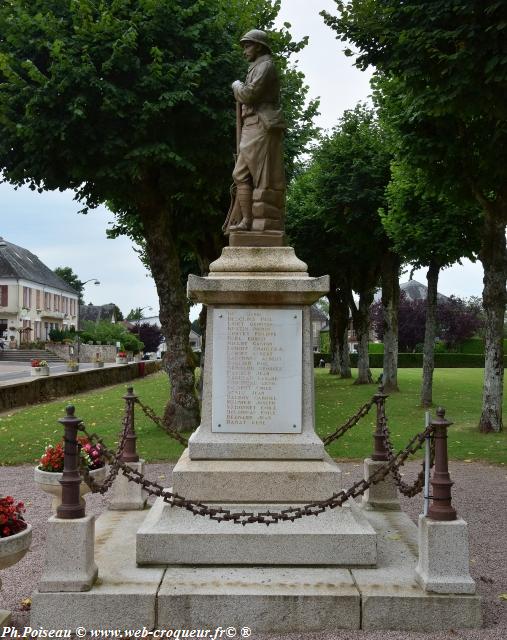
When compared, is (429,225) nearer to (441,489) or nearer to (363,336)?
(363,336)

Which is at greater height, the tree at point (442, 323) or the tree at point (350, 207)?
the tree at point (350, 207)

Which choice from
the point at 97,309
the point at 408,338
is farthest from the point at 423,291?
the point at 97,309

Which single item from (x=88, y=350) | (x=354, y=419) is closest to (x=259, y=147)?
(x=354, y=419)

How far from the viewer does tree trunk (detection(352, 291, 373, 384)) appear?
3109 cm

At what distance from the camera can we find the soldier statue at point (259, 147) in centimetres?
677

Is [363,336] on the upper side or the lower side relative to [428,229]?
lower

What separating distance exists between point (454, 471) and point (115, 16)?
11750 millimetres

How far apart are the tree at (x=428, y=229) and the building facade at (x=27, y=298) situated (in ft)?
161

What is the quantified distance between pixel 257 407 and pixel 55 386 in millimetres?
22459

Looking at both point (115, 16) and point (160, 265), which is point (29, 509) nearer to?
point (160, 265)

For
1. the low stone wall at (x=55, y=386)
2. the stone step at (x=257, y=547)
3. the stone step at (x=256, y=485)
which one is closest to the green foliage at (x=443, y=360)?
the low stone wall at (x=55, y=386)

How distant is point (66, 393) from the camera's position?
2878cm

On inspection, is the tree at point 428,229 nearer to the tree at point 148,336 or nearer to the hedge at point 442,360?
the hedge at point 442,360

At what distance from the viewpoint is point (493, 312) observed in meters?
16.3
